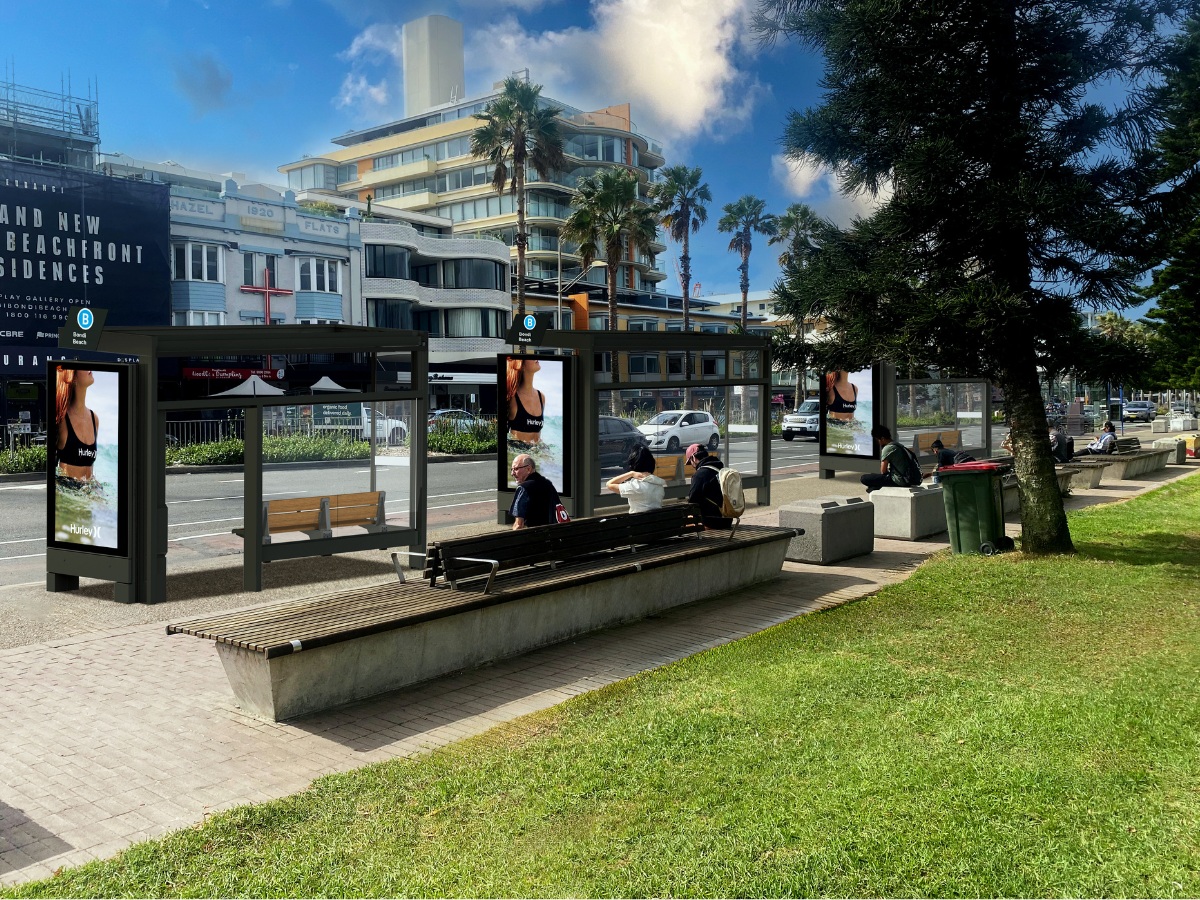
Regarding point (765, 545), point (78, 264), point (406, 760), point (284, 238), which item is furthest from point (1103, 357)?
point (284, 238)

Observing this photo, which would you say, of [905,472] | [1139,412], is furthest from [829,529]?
[1139,412]

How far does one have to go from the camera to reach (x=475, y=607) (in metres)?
7.52

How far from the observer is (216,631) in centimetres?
657

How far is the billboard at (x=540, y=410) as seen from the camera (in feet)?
49.5

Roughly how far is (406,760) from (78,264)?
3821cm

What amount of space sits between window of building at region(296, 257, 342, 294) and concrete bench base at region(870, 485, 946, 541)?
3860 centimetres

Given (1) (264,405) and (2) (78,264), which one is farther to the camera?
(2) (78,264)

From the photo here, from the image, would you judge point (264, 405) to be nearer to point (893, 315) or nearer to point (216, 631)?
point (216, 631)

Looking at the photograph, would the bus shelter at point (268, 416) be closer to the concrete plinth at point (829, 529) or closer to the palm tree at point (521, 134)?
the concrete plinth at point (829, 529)

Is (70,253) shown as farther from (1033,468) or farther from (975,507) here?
(1033,468)

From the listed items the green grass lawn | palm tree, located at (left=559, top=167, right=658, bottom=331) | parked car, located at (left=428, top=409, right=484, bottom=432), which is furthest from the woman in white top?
palm tree, located at (left=559, top=167, right=658, bottom=331)

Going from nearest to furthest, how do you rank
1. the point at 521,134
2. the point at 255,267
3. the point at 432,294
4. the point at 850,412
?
1. the point at 850,412
2. the point at 255,267
3. the point at 521,134
4. the point at 432,294

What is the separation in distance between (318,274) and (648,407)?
35.9 m

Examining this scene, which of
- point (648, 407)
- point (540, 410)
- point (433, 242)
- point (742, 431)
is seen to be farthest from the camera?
point (433, 242)
